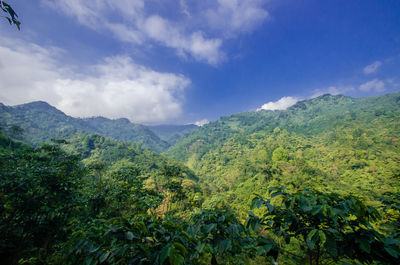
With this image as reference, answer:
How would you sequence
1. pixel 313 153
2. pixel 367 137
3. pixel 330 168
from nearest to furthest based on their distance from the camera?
pixel 330 168
pixel 367 137
pixel 313 153

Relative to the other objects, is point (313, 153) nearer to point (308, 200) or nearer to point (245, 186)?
point (245, 186)

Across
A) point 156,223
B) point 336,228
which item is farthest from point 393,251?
point 156,223

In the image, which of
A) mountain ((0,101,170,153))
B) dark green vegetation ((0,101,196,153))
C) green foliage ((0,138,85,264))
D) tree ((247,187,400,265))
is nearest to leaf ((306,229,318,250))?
tree ((247,187,400,265))

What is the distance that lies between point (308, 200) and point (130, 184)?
22.9 ft

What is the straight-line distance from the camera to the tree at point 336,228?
4.41ft

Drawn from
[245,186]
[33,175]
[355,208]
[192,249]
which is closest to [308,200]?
[355,208]

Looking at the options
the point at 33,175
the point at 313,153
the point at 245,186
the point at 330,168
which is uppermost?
the point at 33,175

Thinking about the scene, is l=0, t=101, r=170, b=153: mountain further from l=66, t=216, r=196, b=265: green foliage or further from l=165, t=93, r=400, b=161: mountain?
l=66, t=216, r=196, b=265: green foliage

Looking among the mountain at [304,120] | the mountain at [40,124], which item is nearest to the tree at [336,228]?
the mountain at [40,124]

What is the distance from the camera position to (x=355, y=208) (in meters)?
1.54

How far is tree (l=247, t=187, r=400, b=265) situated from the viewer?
1.34 meters

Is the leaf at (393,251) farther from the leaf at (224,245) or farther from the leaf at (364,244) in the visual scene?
the leaf at (224,245)

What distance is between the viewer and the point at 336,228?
1545mm

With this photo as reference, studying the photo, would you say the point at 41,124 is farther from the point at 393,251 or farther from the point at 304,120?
the point at 304,120
